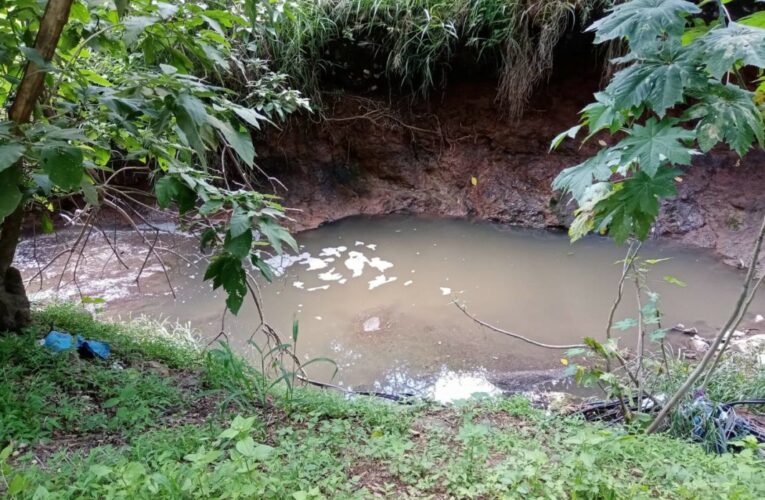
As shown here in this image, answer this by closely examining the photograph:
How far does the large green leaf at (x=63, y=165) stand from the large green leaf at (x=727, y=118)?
52.9 inches

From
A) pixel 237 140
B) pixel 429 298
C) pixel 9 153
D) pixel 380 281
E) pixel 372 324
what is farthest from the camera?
pixel 380 281

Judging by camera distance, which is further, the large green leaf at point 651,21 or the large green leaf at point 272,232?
the large green leaf at point 272,232

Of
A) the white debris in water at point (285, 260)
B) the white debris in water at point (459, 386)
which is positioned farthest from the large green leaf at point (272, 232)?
the white debris in water at point (285, 260)

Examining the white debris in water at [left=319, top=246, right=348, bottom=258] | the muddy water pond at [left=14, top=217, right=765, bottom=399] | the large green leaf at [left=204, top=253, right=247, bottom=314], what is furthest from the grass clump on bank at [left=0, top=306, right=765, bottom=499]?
the white debris in water at [left=319, top=246, right=348, bottom=258]

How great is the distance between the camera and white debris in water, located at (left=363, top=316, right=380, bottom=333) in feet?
10.6

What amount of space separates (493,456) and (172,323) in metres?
2.46

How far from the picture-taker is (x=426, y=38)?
474 centimetres

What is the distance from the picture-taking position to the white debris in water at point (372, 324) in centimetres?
323

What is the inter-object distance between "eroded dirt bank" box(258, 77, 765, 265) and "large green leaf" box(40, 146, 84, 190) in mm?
3845

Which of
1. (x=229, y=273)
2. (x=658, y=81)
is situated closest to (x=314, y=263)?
(x=229, y=273)

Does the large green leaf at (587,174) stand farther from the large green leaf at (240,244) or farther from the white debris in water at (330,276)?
the white debris in water at (330,276)

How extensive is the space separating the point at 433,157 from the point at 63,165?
479cm

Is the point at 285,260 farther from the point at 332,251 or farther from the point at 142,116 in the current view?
the point at 142,116

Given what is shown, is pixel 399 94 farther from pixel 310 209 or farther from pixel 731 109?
pixel 731 109
